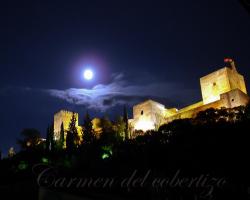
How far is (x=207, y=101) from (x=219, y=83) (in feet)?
10.8

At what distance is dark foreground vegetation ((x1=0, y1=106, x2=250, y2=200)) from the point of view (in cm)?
1186

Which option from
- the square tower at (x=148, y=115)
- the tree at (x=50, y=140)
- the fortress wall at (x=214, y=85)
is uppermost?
the fortress wall at (x=214, y=85)

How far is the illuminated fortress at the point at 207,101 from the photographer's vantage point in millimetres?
34938

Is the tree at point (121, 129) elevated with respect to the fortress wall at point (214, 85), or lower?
lower

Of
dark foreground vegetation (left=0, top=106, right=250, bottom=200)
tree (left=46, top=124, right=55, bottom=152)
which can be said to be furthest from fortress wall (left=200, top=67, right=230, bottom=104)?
tree (left=46, top=124, right=55, bottom=152)

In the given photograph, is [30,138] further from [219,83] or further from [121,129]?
[219,83]

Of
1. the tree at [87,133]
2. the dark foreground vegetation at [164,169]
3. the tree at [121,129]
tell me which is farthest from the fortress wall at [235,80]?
the tree at [87,133]

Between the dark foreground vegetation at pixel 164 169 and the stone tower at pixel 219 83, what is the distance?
35.7ft

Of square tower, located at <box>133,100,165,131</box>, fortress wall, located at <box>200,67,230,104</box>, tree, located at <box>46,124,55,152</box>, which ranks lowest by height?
tree, located at <box>46,124,55,152</box>

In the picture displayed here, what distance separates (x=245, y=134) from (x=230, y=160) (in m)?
3.05

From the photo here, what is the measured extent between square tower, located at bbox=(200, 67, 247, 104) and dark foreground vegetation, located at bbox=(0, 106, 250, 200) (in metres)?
10.9

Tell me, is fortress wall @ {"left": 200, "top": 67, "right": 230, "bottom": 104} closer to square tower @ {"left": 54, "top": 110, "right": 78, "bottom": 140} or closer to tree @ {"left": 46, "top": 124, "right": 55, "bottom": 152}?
tree @ {"left": 46, "top": 124, "right": 55, "bottom": 152}

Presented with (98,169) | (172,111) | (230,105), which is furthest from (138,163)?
(172,111)

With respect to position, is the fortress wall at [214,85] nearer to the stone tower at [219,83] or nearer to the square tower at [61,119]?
the stone tower at [219,83]
